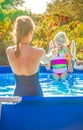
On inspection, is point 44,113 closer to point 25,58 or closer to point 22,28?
point 25,58

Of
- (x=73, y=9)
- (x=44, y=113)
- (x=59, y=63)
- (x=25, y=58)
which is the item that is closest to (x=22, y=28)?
(x=25, y=58)

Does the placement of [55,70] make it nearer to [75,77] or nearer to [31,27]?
[75,77]

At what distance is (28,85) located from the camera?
Result: 4.59 m

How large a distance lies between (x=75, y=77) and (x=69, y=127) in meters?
4.65

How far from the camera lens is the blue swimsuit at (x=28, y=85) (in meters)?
4.58

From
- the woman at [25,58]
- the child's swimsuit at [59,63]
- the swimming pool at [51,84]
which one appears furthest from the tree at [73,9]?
the woman at [25,58]

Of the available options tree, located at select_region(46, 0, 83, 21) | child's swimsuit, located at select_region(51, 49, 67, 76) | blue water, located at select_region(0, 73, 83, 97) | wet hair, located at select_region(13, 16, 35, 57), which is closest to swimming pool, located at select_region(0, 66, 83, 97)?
blue water, located at select_region(0, 73, 83, 97)

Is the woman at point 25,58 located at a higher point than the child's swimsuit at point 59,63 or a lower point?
higher

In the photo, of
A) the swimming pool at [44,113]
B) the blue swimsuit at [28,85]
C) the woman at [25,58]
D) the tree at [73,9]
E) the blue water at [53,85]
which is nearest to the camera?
the swimming pool at [44,113]

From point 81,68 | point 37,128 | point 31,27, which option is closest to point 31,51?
point 31,27

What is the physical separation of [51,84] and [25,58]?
4051 mm

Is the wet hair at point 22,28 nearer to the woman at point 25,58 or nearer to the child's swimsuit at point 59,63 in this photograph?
the woman at point 25,58

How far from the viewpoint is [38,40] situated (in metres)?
15.4

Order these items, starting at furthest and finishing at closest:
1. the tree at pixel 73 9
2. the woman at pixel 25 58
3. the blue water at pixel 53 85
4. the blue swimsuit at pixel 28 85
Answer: the tree at pixel 73 9 → the blue water at pixel 53 85 → the blue swimsuit at pixel 28 85 → the woman at pixel 25 58
